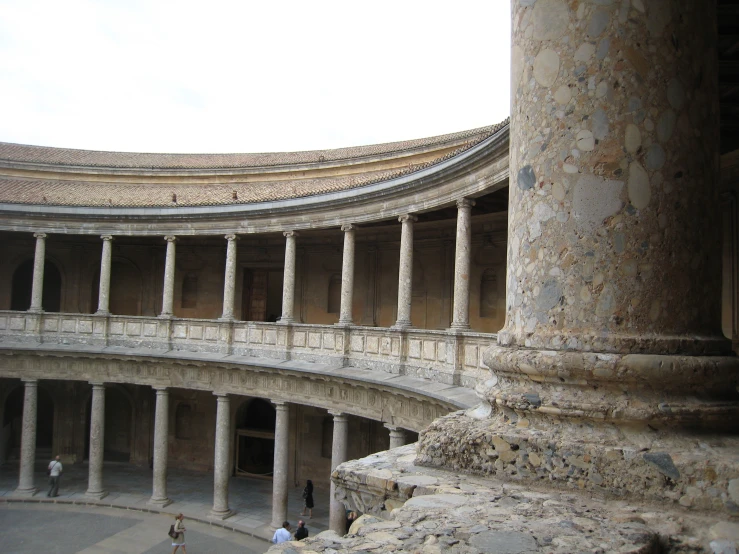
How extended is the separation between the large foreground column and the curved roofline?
22.6 m

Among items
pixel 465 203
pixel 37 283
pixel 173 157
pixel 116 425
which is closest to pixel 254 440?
pixel 116 425

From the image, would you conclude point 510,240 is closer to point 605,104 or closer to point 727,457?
point 605,104

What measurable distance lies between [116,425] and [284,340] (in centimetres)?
1226

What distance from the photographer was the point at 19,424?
89.2 ft

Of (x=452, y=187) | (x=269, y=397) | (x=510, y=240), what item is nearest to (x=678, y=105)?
(x=510, y=240)

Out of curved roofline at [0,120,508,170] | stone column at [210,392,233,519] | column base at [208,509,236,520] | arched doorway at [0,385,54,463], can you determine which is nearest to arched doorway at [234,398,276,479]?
stone column at [210,392,233,519]

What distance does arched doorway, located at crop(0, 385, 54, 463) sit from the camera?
86.8 ft

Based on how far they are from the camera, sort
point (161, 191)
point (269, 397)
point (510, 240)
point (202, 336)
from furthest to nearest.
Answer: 1. point (161, 191)
2. point (202, 336)
3. point (269, 397)
4. point (510, 240)

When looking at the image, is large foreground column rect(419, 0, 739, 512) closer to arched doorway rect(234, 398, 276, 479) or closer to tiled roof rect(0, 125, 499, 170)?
tiled roof rect(0, 125, 499, 170)

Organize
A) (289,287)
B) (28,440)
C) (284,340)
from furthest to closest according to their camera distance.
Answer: (28,440)
(289,287)
(284,340)

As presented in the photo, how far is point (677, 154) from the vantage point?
289 cm

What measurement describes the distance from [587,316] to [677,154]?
825 mm

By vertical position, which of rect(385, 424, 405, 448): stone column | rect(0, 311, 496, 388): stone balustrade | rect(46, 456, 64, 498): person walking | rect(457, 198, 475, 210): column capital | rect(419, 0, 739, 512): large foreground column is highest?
rect(457, 198, 475, 210): column capital

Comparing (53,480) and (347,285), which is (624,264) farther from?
(53,480)
